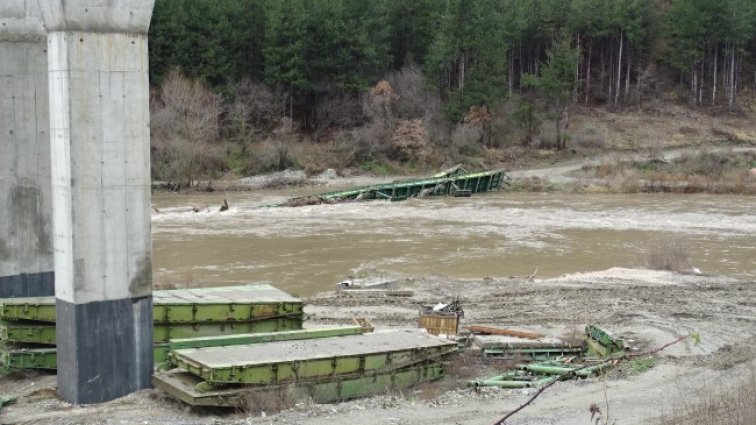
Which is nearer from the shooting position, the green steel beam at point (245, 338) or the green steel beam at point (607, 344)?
the green steel beam at point (245, 338)

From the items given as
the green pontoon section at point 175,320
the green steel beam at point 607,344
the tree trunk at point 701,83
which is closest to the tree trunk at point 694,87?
the tree trunk at point 701,83

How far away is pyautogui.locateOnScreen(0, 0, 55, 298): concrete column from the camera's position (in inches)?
639

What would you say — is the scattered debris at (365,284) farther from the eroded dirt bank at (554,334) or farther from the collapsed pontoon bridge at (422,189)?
the collapsed pontoon bridge at (422,189)

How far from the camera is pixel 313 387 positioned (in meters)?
12.9

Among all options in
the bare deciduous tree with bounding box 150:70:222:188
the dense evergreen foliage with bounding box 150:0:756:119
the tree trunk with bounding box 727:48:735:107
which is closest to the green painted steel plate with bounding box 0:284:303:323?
the bare deciduous tree with bounding box 150:70:222:188

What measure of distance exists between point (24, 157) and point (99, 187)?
202 inches

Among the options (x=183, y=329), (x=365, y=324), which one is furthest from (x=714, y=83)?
(x=183, y=329)

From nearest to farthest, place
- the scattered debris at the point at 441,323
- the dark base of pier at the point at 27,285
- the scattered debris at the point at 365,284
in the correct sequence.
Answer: the scattered debris at the point at 441,323
the dark base of pier at the point at 27,285
the scattered debris at the point at 365,284

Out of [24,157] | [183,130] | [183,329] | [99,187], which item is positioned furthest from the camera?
[183,130]

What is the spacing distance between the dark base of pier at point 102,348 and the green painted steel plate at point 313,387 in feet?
1.56

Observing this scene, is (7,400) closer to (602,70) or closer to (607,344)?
(607,344)

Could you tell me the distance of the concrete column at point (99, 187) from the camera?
12328mm

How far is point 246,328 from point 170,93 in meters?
43.6

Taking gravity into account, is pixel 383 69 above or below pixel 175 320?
above
